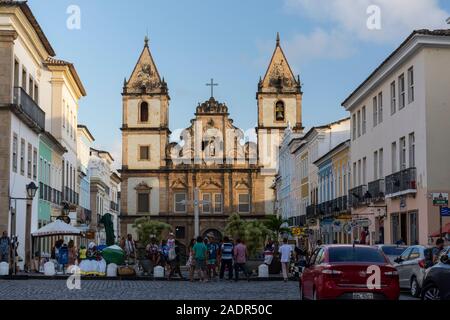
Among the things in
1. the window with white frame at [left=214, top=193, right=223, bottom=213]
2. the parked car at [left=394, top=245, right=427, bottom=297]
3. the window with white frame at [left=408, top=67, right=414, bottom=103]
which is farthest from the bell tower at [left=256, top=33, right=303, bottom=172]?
the parked car at [left=394, top=245, right=427, bottom=297]

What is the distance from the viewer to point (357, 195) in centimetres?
4397

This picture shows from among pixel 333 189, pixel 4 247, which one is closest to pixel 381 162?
pixel 333 189

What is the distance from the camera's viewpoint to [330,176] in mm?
57031

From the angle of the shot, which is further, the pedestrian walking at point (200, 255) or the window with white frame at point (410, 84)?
the window with white frame at point (410, 84)

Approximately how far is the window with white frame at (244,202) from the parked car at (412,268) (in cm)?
7078

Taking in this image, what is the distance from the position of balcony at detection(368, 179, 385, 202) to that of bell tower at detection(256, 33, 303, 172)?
169ft

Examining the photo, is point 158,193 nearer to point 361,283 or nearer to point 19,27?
point 19,27

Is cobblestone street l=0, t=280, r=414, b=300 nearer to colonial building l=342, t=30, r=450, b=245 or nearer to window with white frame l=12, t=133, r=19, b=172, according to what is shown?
colonial building l=342, t=30, r=450, b=245

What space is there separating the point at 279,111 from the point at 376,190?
54574mm

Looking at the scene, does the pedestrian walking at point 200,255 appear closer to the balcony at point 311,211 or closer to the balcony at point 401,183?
the balcony at point 401,183

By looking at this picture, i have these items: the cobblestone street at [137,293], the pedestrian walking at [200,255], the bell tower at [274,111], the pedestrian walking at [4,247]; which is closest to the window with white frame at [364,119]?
the pedestrian walking at [200,255]

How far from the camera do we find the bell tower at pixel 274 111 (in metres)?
94.1

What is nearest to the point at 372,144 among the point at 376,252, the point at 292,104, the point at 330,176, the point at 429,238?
the point at 429,238
